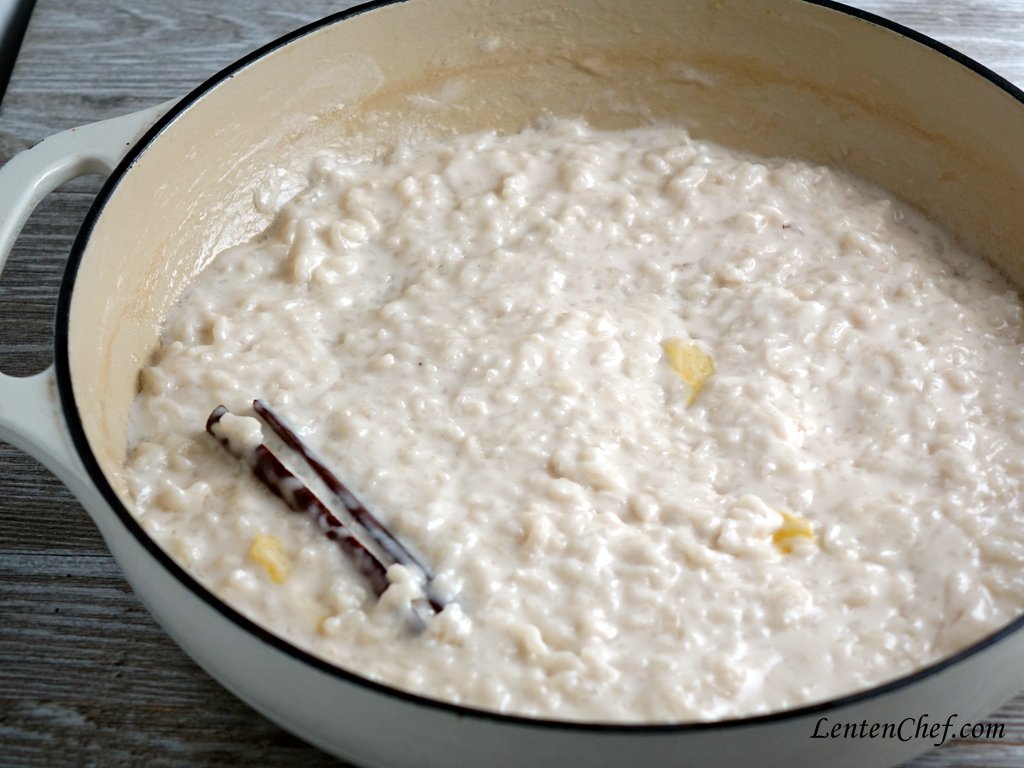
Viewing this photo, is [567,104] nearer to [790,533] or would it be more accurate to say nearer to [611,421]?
[611,421]

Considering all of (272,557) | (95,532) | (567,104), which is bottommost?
(95,532)

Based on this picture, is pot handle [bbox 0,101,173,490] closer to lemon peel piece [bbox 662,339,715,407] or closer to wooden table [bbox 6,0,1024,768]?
wooden table [bbox 6,0,1024,768]

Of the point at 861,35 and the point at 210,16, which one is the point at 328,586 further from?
the point at 210,16

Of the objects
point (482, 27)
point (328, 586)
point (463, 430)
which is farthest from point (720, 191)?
point (328, 586)

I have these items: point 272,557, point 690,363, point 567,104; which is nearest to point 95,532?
point 272,557

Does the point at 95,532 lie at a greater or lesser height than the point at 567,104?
lesser

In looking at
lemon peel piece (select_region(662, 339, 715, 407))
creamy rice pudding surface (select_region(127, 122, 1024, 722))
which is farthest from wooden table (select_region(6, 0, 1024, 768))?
lemon peel piece (select_region(662, 339, 715, 407))

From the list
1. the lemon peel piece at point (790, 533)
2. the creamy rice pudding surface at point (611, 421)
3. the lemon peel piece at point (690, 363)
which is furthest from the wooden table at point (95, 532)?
the lemon peel piece at point (690, 363)
